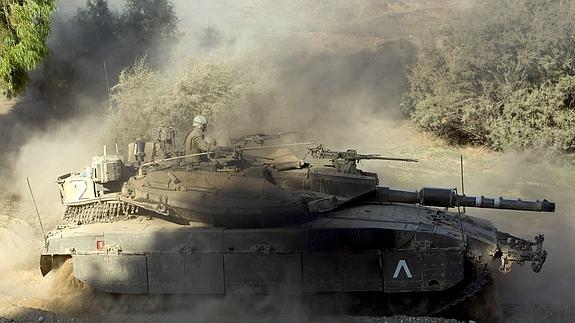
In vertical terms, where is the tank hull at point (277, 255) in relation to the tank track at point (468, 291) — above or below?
above

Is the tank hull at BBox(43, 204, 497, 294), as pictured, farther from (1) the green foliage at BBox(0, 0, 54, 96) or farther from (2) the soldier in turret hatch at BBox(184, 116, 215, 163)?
(1) the green foliage at BBox(0, 0, 54, 96)

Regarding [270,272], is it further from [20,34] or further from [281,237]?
[20,34]

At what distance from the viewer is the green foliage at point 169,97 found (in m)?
25.5

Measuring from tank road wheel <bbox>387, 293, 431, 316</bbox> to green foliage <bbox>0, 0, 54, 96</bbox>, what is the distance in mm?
10858

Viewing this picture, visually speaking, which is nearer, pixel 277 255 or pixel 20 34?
pixel 277 255

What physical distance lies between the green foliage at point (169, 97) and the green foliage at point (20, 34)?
25.7 ft

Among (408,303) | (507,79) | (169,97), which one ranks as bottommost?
(408,303)

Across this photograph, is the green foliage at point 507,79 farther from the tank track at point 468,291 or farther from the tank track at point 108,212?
the tank track at point 108,212

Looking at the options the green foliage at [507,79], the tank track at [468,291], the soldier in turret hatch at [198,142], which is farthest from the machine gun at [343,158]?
the green foliage at [507,79]

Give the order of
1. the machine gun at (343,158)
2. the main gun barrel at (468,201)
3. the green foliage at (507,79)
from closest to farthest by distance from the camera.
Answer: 1. the main gun barrel at (468,201)
2. the machine gun at (343,158)
3. the green foliage at (507,79)

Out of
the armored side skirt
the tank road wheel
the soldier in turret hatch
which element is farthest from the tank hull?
the soldier in turret hatch

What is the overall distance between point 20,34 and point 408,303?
11.5 meters

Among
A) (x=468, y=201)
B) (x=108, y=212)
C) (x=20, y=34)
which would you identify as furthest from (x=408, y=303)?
(x=20, y=34)

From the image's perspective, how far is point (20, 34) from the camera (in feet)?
56.7
